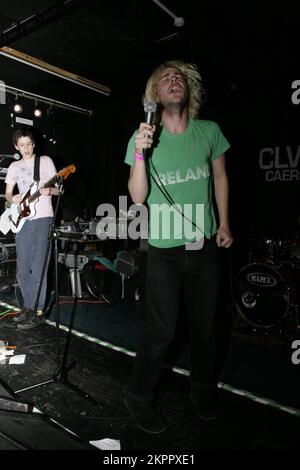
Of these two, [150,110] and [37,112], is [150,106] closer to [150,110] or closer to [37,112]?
[150,110]

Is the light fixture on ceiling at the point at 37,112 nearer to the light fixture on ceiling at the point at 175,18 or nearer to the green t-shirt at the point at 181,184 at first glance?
the light fixture on ceiling at the point at 175,18

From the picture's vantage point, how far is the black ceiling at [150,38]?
12.0 feet

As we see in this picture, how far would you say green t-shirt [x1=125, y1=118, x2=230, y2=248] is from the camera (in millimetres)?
1742

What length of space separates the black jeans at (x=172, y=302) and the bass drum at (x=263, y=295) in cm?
192

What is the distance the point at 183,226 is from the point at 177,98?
0.67m

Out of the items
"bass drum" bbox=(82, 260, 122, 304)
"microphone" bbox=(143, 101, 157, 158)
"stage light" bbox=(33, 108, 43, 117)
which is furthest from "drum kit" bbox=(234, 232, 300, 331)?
"stage light" bbox=(33, 108, 43, 117)

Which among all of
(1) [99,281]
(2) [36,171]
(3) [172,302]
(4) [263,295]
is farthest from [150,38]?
(3) [172,302]

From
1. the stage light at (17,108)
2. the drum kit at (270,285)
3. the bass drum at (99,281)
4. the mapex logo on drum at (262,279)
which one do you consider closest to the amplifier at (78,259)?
the bass drum at (99,281)

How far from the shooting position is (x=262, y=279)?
11.9 ft

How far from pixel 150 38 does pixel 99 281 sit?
3.34 m

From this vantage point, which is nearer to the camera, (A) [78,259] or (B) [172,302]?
(B) [172,302]
